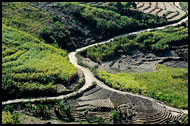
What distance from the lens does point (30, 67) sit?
4359 centimetres

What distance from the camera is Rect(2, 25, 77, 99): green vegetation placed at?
128 ft

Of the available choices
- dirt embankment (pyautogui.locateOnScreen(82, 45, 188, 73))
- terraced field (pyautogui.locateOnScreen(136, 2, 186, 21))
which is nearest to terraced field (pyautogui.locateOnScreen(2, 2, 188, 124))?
dirt embankment (pyautogui.locateOnScreen(82, 45, 188, 73))

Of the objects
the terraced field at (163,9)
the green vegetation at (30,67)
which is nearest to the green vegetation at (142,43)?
the green vegetation at (30,67)

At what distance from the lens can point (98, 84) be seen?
44.3 meters

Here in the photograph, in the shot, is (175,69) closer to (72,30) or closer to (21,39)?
(72,30)

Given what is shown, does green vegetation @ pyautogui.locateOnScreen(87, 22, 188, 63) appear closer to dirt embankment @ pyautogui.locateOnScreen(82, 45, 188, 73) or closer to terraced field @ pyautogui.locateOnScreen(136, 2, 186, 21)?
dirt embankment @ pyautogui.locateOnScreen(82, 45, 188, 73)

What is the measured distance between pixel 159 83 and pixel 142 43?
2176 cm

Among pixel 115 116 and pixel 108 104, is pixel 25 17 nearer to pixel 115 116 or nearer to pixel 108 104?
pixel 108 104

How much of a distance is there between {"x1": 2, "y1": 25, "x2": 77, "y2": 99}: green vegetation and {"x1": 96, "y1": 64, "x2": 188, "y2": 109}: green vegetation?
7942mm

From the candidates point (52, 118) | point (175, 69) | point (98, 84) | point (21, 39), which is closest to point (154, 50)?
point (175, 69)

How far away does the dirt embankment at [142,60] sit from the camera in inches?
2196

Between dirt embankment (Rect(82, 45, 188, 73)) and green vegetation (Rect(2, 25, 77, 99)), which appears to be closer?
green vegetation (Rect(2, 25, 77, 99))

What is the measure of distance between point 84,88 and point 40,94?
735 centimetres

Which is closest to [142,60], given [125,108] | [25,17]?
[125,108]
